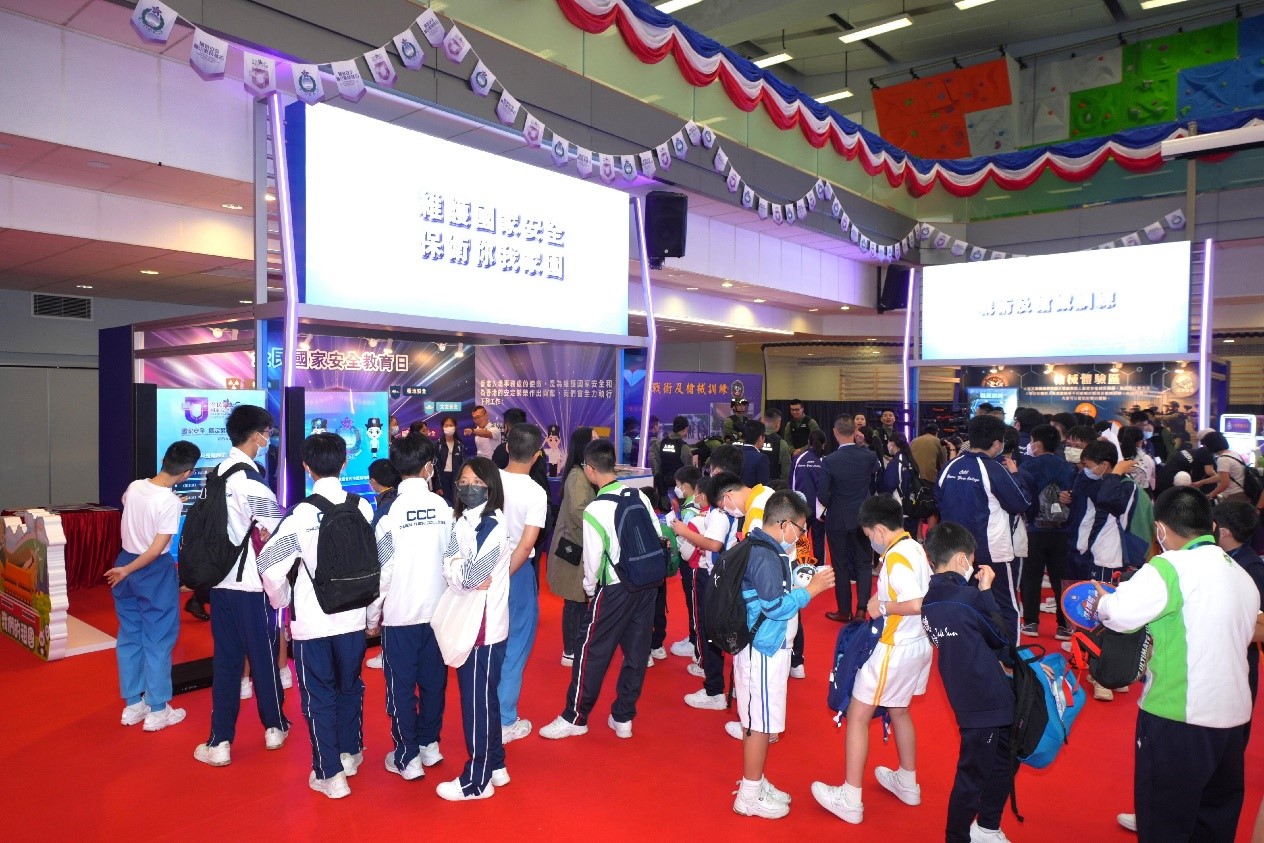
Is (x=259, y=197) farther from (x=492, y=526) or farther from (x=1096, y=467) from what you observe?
(x=1096, y=467)

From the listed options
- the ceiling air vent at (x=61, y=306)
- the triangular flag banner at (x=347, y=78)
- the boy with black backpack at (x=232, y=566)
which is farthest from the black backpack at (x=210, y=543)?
the ceiling air vent at (x=61, y=306)

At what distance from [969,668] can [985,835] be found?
742 millimetres

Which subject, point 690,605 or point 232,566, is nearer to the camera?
point 232,566

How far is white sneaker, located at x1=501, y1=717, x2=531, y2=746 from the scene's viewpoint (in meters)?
3.95

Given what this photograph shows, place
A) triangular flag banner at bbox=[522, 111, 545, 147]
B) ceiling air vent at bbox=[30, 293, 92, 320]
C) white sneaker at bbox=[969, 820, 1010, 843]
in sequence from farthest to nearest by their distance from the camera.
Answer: ceiling air vent at bbox=[30, 293, 92, 320]
triangular flag banner at bbox=[522, 111, 545, 147]
white sneaker at bbox=[969, 820, 1010, 843]

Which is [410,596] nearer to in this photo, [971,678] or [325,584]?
[325,584]

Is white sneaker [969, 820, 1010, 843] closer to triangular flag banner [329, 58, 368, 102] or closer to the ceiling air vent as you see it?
triangular flag banner [329, 58, 368, 102]

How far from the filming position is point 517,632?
3967mm

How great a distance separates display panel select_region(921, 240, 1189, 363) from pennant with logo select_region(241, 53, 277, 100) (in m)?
7.37

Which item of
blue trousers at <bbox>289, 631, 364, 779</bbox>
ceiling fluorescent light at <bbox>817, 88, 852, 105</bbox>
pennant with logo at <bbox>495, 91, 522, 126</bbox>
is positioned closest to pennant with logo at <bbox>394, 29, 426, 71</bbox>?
pennant with logo at <bbox>495, 91, 522, 126</bbox>

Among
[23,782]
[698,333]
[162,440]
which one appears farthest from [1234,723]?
[698,333]

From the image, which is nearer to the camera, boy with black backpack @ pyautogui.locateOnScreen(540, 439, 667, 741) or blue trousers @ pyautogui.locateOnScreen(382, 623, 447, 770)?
blue trousers @ pyautogui.locateOnScreen(382, 623, 447, 770)

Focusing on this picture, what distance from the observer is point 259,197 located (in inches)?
186

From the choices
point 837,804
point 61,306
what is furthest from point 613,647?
point 61,306
